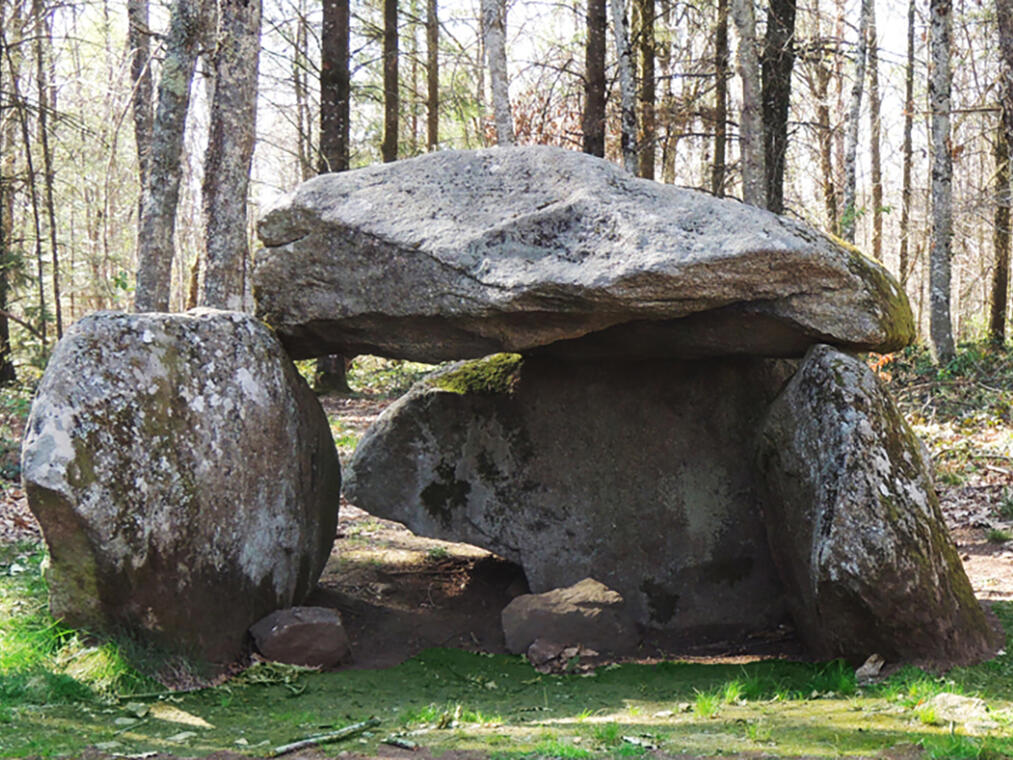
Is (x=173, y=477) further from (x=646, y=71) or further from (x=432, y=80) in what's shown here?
(x=432, y=80)

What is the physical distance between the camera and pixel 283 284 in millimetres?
5762

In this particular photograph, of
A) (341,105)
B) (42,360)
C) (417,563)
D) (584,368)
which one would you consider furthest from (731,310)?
(42,360)

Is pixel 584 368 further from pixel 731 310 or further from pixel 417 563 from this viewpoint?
pixel 417 563

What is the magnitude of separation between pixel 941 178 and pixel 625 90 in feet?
15.2

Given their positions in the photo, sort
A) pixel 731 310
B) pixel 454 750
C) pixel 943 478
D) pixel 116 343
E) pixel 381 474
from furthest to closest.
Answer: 1. pixel 943 478
2. pixel 381 474
3. pixel 731 310
4. pixel 116 343
5. pixel 454 750

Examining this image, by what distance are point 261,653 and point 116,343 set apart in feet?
6.01

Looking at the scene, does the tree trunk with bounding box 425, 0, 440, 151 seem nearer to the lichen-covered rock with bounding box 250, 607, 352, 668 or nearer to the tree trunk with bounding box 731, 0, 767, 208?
the tree trunk with bounding box 731, 0, 767, 208

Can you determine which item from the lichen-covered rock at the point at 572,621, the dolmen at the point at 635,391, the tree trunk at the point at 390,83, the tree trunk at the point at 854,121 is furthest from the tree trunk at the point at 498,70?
the lichen-covered rock at the point at 572,621

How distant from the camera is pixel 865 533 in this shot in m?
4.73

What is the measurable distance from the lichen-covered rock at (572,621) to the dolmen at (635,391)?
576 mm

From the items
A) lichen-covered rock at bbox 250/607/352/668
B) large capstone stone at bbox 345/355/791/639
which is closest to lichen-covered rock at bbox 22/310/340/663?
lichen-covered rock at bbox 250/607/352/668

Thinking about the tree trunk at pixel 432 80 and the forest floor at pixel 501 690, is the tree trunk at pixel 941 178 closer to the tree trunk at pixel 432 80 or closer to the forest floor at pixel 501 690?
the forest floor at pixel 501 690

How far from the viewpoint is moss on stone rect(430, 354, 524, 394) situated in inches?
269

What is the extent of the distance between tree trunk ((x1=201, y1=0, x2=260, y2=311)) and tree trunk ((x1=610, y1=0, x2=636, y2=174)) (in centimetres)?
543
